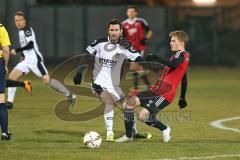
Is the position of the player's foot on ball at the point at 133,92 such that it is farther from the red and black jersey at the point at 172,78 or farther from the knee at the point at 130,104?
the red and black jersey at the point at 172,78

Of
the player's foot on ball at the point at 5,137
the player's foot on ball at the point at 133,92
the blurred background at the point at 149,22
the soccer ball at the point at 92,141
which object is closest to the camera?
the soccer ball at the point at 92,141

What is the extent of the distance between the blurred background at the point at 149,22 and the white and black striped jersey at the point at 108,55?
2160 centimetres

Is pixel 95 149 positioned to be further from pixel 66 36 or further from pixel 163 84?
pixel 66 36

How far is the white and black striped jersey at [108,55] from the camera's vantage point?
12.1 meters

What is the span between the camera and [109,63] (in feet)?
40.2

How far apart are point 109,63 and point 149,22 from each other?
22.4 meters

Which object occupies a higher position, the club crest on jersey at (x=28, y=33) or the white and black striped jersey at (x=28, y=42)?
the club crest on jersey at (x=28, y=33)

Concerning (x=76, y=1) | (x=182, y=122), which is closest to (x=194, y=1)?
(x=76, y=1)

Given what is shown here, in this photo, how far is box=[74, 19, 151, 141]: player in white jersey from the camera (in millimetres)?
12070

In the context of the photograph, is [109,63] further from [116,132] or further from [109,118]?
[116,132]

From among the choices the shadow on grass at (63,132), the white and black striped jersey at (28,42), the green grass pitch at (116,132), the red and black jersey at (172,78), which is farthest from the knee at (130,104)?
the white and black striped jersey at (28,42)

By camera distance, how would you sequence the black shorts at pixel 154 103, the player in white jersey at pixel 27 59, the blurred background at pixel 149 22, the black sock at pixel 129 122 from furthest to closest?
the blurred background at pixel 149 22 → the player in white jersey at pixel 27 59 → the black sock at pixel 129 122 → the black shorts at pixel 154 103

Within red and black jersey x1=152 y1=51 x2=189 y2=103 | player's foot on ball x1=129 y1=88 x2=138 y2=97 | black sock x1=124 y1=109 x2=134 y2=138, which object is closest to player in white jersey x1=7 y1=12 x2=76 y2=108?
player's foot on ball x1=129 y1=88 x2=138 y2=97

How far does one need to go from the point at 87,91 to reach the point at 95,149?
1006 centimetres
